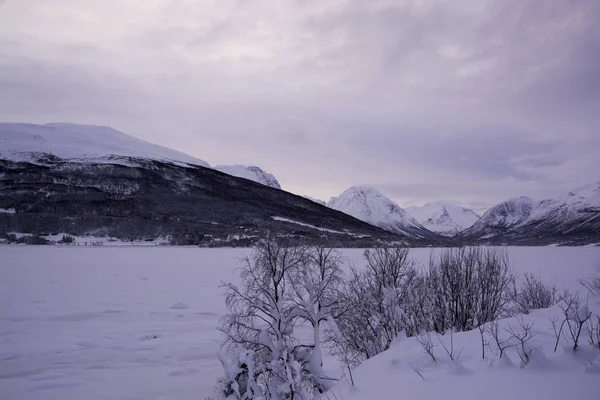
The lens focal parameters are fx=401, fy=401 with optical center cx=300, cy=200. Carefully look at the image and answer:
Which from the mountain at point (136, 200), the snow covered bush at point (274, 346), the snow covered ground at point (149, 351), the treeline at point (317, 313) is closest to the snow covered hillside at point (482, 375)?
the snow covered ground at point (149, 351)

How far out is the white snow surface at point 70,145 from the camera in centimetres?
13775

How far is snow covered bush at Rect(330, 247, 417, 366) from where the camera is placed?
15.7m

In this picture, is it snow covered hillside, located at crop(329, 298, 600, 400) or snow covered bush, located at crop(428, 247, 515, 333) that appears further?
snow covered bush, located at crop(428, 247, 515, 333)

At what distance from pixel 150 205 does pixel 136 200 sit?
174 inches

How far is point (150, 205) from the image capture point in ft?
332

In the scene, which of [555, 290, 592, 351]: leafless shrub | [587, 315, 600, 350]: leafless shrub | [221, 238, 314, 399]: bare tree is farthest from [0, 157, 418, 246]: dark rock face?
[587, 315, 600, 350]: leafless shrub

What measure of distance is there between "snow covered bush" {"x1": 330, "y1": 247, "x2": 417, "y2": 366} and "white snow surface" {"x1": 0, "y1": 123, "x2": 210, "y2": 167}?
5382 inches

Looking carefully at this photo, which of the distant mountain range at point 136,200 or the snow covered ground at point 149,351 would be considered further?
the distant mountain range at point 136,200

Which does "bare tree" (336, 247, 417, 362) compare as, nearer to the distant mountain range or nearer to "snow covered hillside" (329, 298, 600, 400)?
"snow covered hillside" (329, 298, 600, 400)

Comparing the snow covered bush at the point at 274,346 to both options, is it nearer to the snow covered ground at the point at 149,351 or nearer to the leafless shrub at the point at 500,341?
the snow covered ground at the point at 149,351

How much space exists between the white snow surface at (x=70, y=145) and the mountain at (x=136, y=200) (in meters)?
0.40

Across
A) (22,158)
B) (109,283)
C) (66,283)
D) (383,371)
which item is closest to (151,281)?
(109,283)

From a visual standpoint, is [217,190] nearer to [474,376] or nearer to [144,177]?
[144,177]

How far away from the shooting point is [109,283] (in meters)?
32.1
